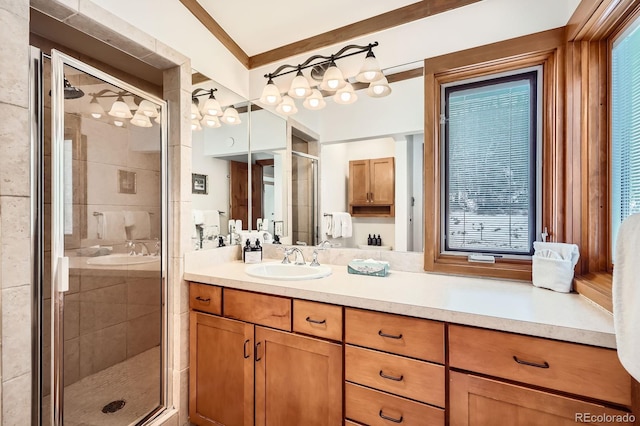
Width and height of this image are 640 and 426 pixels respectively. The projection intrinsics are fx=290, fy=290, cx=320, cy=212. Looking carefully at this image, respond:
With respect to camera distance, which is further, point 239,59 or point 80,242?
point 239,59

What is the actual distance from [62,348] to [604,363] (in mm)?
2097

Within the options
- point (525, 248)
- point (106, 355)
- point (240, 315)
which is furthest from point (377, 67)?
point (106, 355)

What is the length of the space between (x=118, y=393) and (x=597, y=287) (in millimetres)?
2388

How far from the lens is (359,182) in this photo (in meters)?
1.93

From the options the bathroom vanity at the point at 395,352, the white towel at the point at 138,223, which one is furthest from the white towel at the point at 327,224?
the white towel at the point at 138,223

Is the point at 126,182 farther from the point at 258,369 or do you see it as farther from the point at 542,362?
the point at 542,362

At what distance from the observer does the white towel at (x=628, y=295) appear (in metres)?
Result: 0.74

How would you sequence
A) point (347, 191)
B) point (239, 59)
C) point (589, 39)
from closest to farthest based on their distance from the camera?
point (589, 39) < point (347, 191) < point (239, 59)

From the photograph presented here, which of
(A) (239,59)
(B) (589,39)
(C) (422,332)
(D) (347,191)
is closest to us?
(C) (422,332)

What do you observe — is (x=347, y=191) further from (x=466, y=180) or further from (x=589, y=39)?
(x=589, y=39)

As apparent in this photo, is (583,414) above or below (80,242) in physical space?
below

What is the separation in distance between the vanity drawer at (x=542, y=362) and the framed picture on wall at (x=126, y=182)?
181cm

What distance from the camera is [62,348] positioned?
1.32 meters

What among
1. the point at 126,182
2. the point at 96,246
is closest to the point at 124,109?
the point at 126,182
